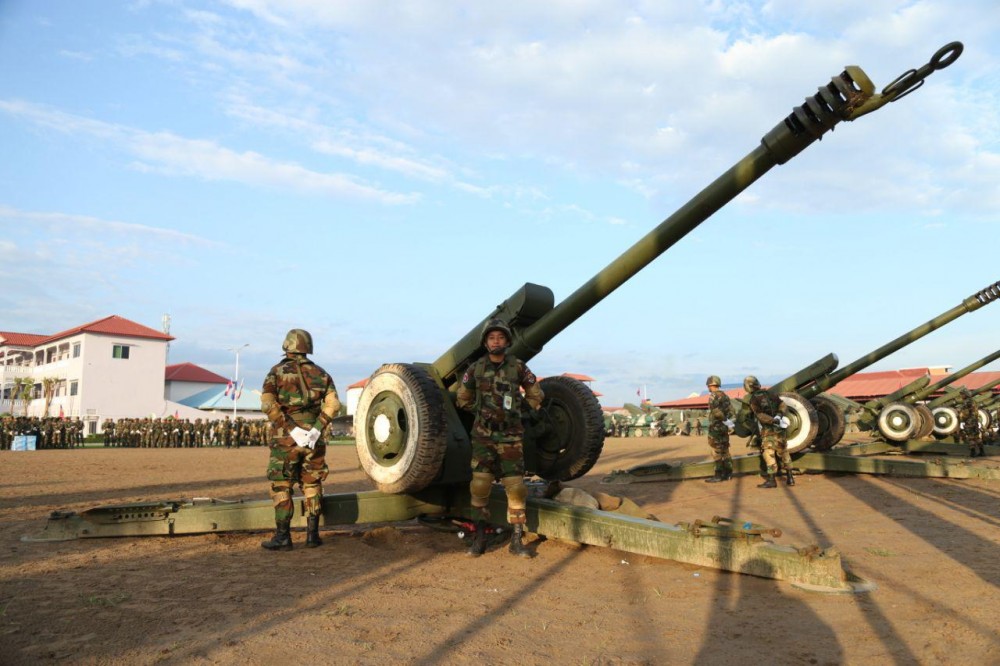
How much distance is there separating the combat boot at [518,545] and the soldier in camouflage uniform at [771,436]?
5742 millimetres

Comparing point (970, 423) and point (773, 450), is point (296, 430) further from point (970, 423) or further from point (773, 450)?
point (970, 423)

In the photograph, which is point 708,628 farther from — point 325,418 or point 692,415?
point 692,415

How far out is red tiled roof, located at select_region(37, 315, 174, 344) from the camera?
4456 cm

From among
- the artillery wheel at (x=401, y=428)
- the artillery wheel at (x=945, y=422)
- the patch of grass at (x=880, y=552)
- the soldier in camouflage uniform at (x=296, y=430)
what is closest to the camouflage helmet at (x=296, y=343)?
the soldier in camouflage uniform at (x=296, y=430)

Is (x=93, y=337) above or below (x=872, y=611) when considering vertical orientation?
above

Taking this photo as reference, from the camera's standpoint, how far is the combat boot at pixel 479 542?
5086mm

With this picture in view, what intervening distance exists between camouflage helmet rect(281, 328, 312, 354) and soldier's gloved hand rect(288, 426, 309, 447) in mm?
652

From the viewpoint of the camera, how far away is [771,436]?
9.84 metres

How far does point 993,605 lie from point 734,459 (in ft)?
24.2

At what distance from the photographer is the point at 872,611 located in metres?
3.40

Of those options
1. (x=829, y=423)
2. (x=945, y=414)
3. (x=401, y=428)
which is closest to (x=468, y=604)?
(x=401, y=428)

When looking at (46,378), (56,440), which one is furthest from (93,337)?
(56,440)

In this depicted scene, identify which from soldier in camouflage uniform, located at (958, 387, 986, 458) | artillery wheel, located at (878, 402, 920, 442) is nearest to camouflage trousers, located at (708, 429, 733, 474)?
artillery wheel, located at (878, 402, 920, 442)

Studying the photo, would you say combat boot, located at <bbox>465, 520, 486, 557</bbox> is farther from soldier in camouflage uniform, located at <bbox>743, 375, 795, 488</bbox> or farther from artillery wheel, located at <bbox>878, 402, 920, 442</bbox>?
artillery wheel, located at <bbox>878, 402, 920, 442</bbox>
